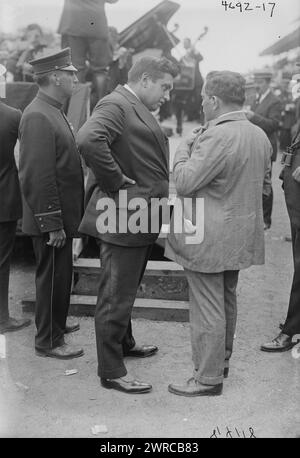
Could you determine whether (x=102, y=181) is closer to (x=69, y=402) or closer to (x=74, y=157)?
(x=74, y=157)

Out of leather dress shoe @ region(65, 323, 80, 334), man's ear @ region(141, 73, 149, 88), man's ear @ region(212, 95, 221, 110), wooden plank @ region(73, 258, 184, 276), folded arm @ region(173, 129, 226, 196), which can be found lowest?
leather dress shoe @ region(65, 323, 80, 334)

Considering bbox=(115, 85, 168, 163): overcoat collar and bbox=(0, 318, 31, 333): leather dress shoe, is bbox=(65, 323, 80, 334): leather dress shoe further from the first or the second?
bbox=(115, 85, 168, 163): overcoat collar

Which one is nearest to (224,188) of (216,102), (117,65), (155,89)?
(216,102)

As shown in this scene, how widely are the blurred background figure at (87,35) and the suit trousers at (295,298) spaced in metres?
3.78

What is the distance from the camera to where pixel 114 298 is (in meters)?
3.67

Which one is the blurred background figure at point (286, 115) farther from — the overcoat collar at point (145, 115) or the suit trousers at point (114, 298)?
the suit trousers at point (114, 298)

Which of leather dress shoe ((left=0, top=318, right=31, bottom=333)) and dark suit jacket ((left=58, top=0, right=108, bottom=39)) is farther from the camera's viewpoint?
dark suit jacket ((left=58, top=0, right=108, bottom=39))

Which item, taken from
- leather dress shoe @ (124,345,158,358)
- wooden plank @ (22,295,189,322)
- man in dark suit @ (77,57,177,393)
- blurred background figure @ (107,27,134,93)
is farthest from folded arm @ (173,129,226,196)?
blurred background figure @ (107,27,134,93)

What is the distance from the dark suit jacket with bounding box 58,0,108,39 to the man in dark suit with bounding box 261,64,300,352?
11.0ft

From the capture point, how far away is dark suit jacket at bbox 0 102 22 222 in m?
4.62

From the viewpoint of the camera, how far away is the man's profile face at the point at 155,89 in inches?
142

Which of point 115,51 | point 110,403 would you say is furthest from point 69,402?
point 115,51

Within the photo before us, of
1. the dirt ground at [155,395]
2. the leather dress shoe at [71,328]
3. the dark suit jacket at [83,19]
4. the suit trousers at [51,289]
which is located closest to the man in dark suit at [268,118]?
the dark suit jacket at [83,19]
